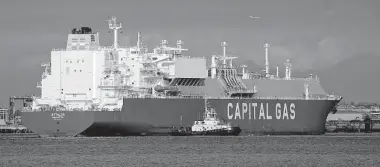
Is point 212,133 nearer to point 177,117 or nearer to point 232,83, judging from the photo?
point 177,117

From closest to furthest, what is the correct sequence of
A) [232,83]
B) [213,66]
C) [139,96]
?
[139,96]
[232,83]
[213,66]

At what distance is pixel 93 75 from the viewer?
269 ft

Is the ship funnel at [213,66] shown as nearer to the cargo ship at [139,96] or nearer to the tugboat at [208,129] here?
the cargo ship at [139,96]

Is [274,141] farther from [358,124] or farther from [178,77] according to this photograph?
[358,124]

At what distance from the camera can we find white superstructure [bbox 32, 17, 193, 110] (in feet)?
265

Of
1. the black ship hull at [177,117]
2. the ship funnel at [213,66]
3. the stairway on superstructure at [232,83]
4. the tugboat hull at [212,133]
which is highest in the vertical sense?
the ship funnel at [213,66]

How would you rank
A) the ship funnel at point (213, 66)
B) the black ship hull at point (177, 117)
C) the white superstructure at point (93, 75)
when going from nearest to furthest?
1. the black ship hull at point (177, 117)
2. the white superstructure at point (93, 75)
3. the ship funnel at point (213, 66)

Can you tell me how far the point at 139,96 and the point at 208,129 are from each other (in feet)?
19.4

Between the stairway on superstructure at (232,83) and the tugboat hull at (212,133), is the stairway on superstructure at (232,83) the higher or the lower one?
the higher one

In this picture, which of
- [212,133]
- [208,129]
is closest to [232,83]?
[212,133]

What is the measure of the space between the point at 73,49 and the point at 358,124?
56338 mm

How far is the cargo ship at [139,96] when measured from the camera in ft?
259

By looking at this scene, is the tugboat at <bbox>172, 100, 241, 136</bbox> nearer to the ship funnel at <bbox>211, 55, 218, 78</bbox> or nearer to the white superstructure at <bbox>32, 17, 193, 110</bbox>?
the white superstructure at <bbox>32, 17, 193, 110</bbox>

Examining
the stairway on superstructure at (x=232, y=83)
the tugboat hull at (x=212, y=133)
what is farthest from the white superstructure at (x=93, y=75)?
the stairway on superstructure at (x=232, y=83)
